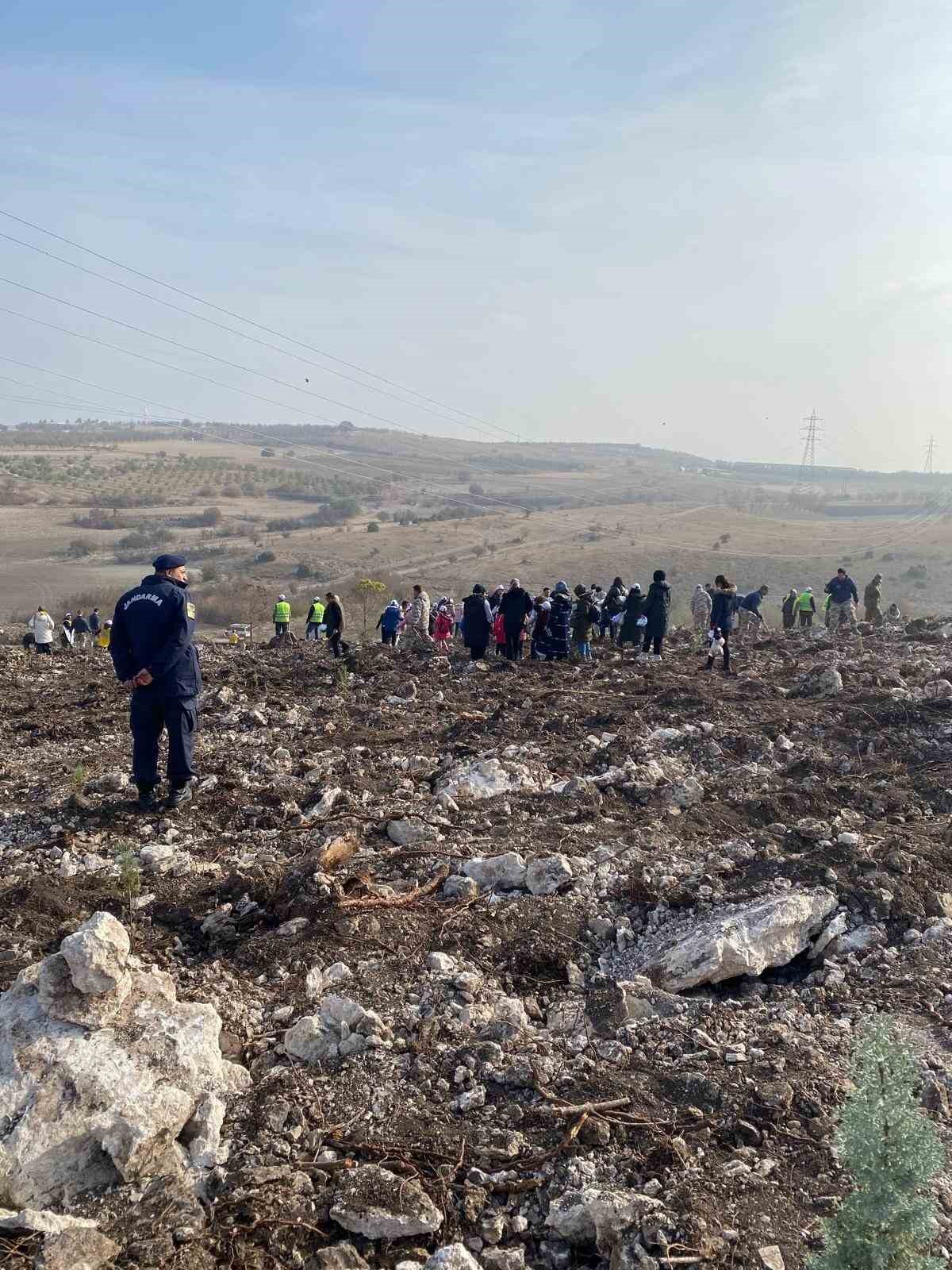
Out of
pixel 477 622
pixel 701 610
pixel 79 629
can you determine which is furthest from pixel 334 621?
pixel 79 629

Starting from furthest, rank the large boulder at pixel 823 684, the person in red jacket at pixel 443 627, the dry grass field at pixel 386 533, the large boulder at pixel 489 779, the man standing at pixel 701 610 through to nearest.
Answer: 1. the dry grass field at pixel 386 533
2. the man standing at pixel 701 610
3. the person in red jacket at pixel 443 627
4. the large boulder at pixel 823 684
5. the large boulder at pixel 489 779

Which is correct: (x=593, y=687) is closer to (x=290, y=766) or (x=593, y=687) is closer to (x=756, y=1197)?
(x=290, y=766)

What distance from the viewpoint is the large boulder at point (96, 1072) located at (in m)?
2.71

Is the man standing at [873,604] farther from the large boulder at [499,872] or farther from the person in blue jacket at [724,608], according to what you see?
the large boulder at [499,872]

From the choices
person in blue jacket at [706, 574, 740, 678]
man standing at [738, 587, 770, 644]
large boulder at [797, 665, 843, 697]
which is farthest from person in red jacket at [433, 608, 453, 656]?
large boulder at [797, 665, 843, 697]

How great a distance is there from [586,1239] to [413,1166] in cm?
54

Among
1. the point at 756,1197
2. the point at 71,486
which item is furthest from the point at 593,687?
the point at 71,486

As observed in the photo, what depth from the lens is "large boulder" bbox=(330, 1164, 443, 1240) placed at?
8.62 ft

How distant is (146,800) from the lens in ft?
19.3

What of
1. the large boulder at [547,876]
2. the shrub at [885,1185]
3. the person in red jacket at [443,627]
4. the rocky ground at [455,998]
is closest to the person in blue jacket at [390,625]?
the person in red jacket at [443,627]

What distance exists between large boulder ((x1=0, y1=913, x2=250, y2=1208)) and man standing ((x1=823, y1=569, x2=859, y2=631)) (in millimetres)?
15351

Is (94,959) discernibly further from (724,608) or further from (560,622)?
(724,608)

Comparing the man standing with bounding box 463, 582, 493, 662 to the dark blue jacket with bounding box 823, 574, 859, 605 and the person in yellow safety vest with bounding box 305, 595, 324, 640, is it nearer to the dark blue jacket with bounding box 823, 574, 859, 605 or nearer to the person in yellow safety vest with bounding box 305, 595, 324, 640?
the person in yellow safety vest with bounding box 305, 595, 324, 640

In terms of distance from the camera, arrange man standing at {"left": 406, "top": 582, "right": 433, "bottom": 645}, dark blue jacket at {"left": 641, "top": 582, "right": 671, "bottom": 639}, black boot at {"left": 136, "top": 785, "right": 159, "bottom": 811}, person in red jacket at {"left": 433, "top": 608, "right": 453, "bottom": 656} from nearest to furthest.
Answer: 1. black boot at {"left": 136, "top": 785, "right": 159, "bottom": 811}
2. dark blue jacket at {"left": 641, "top": 582, "right": 671, "bottom": 639}
3. man standing at {"left": 406, "top": 582, "right": 433, "bottom": 645}
4. person in red jacket at {"left": 433, "top": 608, "right": 453, "bottom": 656}
